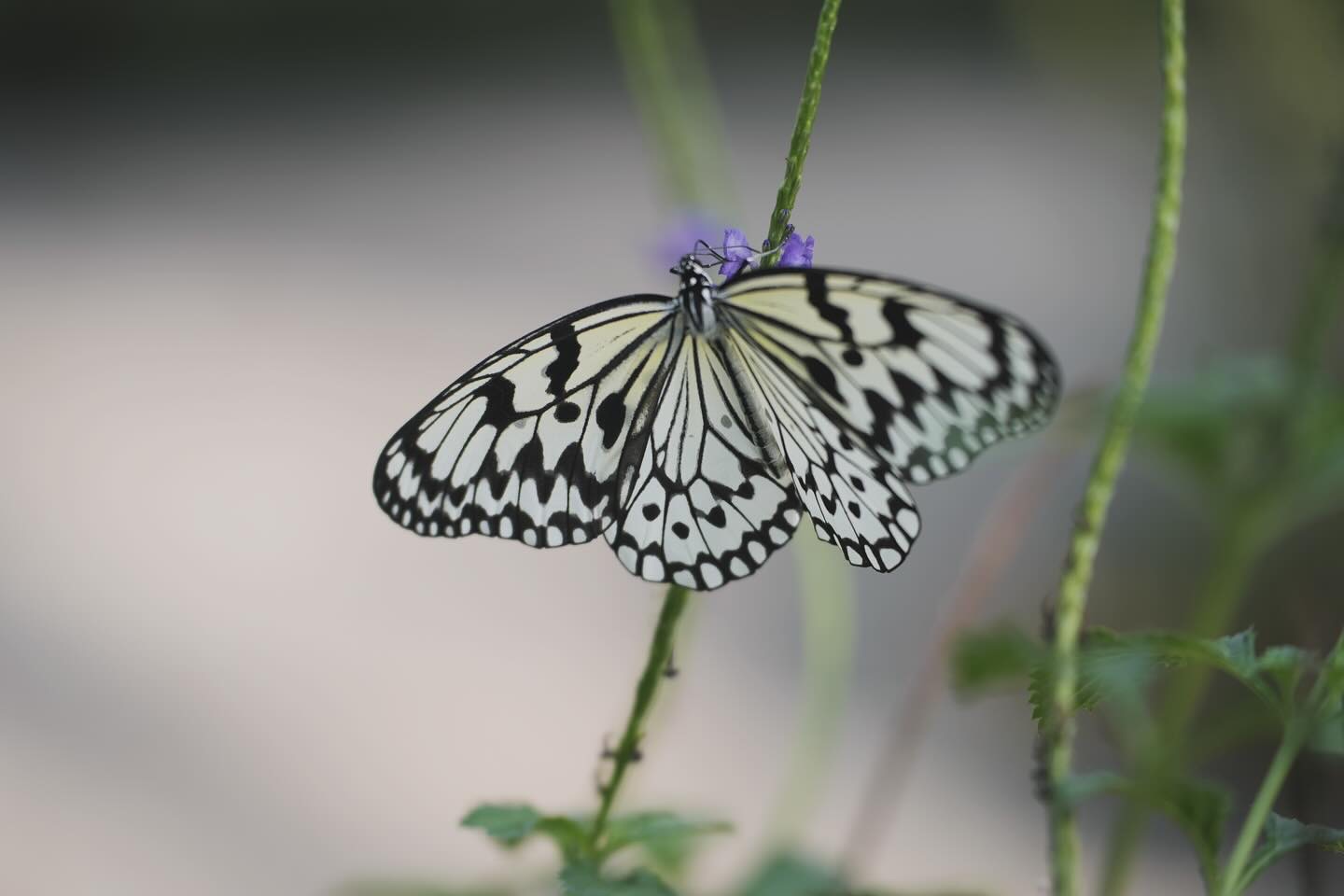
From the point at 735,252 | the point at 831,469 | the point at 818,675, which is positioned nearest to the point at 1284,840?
the point at 831,469

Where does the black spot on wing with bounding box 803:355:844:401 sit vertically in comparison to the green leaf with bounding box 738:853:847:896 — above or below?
above

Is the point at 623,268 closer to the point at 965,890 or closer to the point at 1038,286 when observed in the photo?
the point at 1038,286

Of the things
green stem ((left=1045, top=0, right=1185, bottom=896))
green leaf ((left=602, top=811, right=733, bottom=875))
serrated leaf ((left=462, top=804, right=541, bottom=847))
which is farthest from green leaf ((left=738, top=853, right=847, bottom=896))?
green stem ((left=1045, top=0, right=1185, bottom=896))

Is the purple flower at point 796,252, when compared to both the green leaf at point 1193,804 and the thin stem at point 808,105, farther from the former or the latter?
the green leaf at point 1193,804

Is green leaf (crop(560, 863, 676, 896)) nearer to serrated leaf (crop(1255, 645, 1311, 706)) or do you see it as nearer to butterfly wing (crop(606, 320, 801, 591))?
butterfly wing (crop(606, 320, 801, 591))

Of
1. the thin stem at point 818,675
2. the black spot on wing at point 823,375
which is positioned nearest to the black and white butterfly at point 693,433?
the black spot on wing at point 823,375

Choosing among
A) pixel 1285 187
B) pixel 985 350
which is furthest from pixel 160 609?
pixel 1285 187
